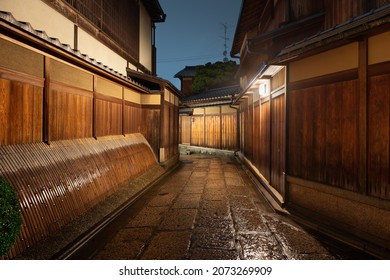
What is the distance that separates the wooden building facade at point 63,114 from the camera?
4984 millimetres

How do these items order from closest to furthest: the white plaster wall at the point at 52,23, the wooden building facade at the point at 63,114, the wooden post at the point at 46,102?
1. the wooden building facade at the point at 63,114
2. the wooden post at the point at 46,102
3. the white plaster wall at the point at 52,23

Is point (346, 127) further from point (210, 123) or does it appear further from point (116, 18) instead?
point (210, 123)

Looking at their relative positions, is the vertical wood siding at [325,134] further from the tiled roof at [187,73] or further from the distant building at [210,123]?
the tiled roof at [187,73]

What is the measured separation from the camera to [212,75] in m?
36.7

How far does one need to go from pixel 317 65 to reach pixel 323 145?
74.1 inches

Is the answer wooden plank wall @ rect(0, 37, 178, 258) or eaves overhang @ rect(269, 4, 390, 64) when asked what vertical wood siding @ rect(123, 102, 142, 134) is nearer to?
wooden plank wall @ rect(0, 37, 178, 258)

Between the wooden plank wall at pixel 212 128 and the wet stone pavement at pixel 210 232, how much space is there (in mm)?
12409

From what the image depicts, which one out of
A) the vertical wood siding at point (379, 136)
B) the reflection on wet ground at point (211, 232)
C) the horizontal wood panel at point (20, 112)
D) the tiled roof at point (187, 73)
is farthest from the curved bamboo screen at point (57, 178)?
the tiled roof at point (187, 73)

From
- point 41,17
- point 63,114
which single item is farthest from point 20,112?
point 41,17

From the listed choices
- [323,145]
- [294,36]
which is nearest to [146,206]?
[323,145]

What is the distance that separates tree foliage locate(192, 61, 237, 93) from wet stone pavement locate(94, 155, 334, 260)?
91.4 ft

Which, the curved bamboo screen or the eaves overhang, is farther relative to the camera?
the curved bamboo screen

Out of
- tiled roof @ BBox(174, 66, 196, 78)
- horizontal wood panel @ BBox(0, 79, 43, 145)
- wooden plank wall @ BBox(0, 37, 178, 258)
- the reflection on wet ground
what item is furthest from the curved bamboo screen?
tiled roof @ BBox(174, 66, 196, 78)

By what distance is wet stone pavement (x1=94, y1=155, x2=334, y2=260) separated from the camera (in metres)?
4.89
